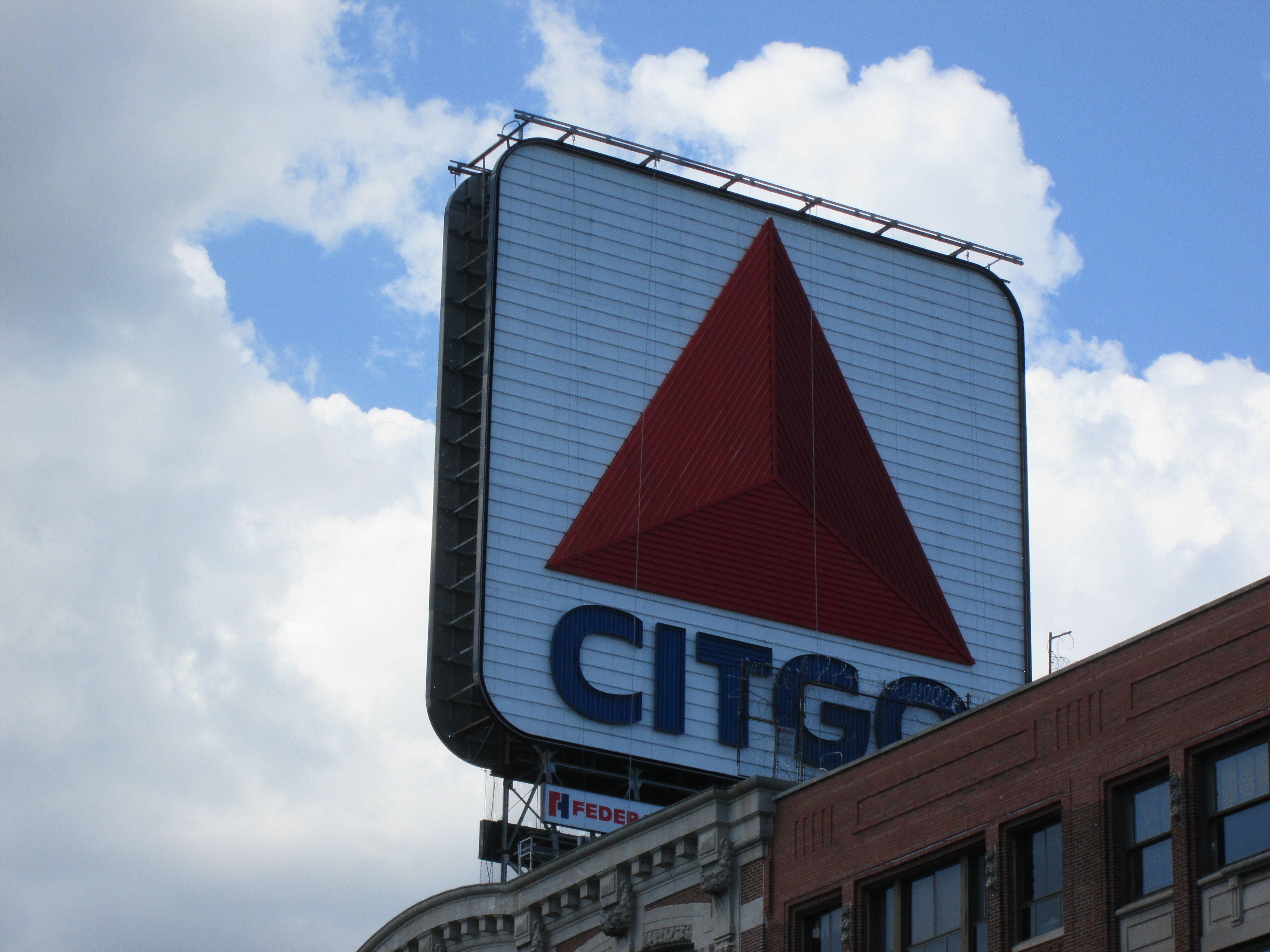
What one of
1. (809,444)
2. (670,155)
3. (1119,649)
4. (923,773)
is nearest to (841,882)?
(923,773)

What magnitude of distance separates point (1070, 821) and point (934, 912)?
384 centimetres

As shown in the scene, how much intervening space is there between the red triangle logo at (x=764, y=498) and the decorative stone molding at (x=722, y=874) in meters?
20.2

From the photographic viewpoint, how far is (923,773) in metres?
39.1

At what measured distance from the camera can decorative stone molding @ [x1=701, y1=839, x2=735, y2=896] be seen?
4272 cm

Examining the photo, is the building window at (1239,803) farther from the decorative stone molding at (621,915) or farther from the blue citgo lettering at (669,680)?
the blue citgo lettering at (669,680)

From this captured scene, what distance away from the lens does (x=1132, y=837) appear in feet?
114

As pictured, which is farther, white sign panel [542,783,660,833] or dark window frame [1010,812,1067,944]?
white sign panel [542,783,660,833]

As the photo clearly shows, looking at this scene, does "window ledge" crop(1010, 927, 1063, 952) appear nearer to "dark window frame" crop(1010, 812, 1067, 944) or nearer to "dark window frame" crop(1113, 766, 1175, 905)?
"dark window frame" crop(1010, 812, 1067, 944)

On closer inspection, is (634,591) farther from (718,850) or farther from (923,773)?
(923,773)

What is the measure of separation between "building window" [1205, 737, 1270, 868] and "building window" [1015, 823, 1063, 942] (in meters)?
A: 3.09

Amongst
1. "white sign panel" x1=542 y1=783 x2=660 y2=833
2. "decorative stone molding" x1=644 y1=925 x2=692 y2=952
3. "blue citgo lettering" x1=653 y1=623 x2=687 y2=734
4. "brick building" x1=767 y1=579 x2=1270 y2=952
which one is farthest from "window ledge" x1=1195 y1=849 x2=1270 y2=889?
"blue citgo lettering" x1=653 y1=623 x2=687 y2=734

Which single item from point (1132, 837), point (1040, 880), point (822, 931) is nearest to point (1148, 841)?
point (1132, 837)

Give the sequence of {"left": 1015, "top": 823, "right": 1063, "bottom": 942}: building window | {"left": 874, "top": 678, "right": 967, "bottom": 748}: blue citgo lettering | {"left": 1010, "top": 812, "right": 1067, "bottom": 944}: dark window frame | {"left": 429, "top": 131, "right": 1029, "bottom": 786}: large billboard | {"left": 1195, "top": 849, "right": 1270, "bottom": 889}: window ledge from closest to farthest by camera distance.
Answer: {"left": 1195, "top": 849, "right": 1270, "bottom": 889}: window ledge < {"left": 1010, "top": 812, "right": 1067, "bottom": 944}: dark window frame < {"left": 1015, "top": 823, "right": 1063, "bottom": 942}: building window < {"left": 429, "top": 131, "right": 1029, "bottom": 786}: large billboard < {"left": 874, "top": 678, "right": 967, "bottom": 748}: blue citgo lettering

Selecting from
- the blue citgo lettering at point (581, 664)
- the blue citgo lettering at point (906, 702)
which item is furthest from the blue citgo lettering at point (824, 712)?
the blue citgo lettering at point (581, 664)
